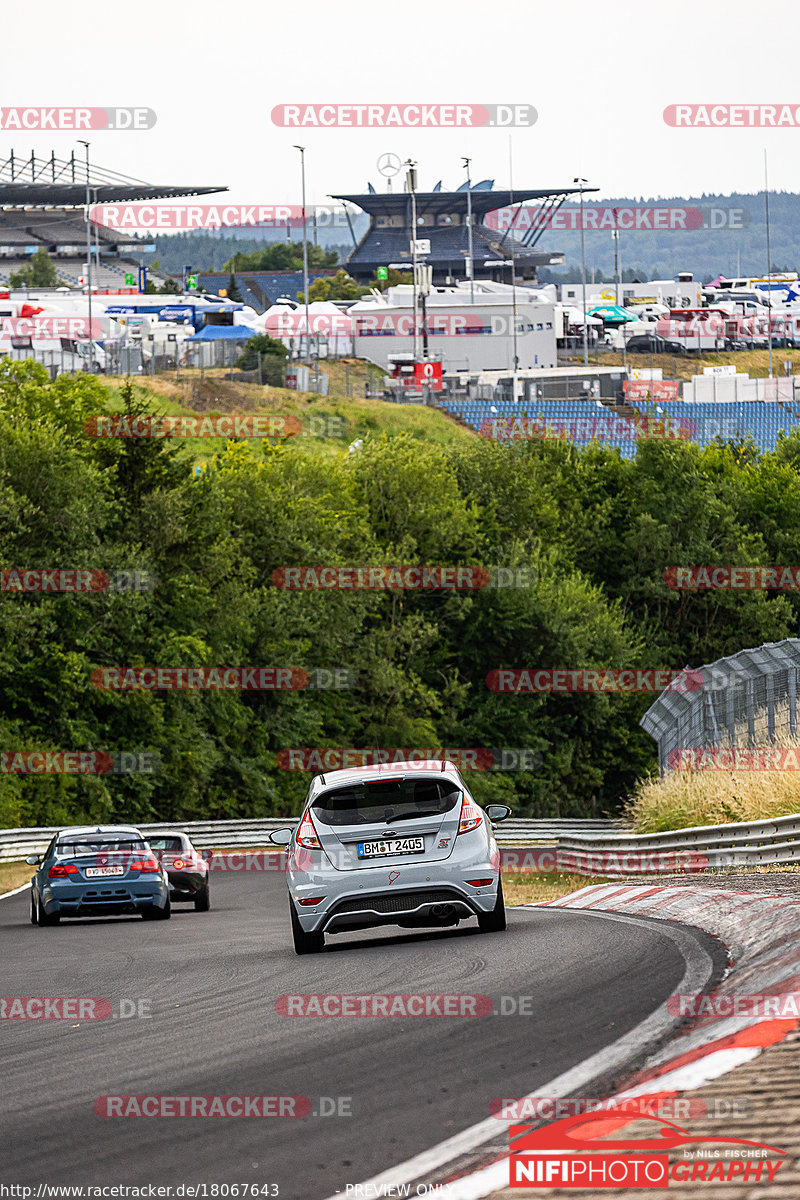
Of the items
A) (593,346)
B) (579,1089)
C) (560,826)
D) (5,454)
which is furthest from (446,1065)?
(593,346)

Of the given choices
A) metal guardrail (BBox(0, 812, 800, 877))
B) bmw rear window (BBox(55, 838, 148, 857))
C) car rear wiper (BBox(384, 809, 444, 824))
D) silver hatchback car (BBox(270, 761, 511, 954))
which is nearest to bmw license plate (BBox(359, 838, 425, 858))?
silver hatchback car (BBox(270, 761, 511, 954))

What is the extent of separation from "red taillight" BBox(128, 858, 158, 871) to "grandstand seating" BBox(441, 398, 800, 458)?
197 feet

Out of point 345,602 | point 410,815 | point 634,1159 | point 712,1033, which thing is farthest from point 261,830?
point 634,1159

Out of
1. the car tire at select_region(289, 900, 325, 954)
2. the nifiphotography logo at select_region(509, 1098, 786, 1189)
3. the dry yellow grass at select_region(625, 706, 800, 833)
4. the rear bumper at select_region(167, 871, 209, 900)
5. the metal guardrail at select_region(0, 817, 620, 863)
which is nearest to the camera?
the nifiphotography logo at select_region(509, 1098, 786, 1189)

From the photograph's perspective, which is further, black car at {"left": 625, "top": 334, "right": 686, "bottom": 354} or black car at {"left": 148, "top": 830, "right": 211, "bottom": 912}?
black car at {"left": 625, "top": 334, "right": 686, "bottom": 354}

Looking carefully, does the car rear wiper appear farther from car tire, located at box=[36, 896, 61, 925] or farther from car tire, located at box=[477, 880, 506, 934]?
car tire, located at box=[36, 896, 61, 925]

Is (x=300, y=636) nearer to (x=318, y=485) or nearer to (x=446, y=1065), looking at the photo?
(x=318, y=485)

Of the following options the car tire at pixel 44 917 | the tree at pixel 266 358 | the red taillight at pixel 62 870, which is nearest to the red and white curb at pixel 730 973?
the red taillight at pixel 62 870

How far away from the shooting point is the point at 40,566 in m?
43.9

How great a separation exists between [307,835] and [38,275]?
170 m

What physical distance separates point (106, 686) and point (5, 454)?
674cm

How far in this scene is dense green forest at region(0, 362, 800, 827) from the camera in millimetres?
44281

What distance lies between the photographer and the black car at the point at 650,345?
145 metres

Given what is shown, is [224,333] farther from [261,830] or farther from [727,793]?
[727,793]
